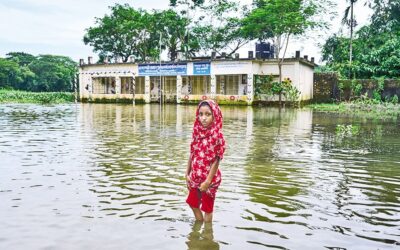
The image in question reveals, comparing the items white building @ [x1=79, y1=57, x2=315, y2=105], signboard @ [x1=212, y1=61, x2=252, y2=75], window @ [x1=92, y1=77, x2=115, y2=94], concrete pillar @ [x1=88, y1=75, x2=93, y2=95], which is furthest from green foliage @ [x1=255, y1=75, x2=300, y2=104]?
concrete pillar @ [x1=88, y1=75, x2=93, y2=95]

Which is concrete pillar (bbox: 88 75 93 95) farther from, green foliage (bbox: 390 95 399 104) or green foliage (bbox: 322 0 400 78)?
green foliage (bbox: 390 95 399 104)

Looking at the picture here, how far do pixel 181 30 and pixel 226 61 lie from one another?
12585 millimetres

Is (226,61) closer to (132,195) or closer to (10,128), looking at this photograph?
(10,128)

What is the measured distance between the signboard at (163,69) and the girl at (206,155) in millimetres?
33136

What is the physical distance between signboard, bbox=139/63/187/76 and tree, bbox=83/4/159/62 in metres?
5.39

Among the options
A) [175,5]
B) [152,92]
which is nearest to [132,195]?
[152,92]

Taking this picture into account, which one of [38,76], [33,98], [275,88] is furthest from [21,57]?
[275,88]

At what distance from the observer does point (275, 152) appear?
9.43 metres

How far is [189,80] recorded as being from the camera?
38531 millimetres

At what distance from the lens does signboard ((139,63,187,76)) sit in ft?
122

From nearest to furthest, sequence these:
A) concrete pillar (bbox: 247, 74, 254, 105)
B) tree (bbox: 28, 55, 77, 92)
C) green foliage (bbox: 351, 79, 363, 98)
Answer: green foliage (bbox: 351, 79, 363, 98) < concrete pillar (bbox: 247, 74, 254, 105) < tree (bbox: 28, 55, 77, 92)

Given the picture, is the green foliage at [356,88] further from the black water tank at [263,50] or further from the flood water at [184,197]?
the flood water at [184,197]

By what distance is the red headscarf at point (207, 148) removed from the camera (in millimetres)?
4168

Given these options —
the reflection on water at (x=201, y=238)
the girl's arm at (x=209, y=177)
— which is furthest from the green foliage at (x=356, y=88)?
the girl's arm at (x=209, y=177)
